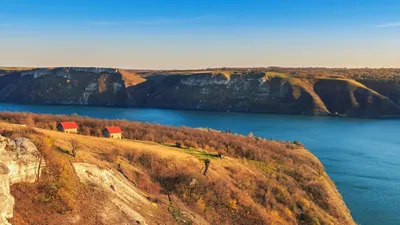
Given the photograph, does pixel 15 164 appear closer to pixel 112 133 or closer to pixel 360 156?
pixel 112 133

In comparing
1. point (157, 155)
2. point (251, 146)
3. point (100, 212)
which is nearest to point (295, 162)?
point (251, 146)

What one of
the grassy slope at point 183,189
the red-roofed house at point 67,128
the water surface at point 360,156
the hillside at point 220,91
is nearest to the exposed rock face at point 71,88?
the hillside at point 220,91

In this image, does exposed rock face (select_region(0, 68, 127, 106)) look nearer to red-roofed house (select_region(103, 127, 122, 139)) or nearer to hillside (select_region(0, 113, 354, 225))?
red-roofed house (select_region(103, 127, 122, 139))

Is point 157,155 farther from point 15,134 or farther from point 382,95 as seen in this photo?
point 382,95

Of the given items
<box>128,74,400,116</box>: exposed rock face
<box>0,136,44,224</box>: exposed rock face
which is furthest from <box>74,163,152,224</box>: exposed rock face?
<box>128,74,400,116</box>: exposed rock face

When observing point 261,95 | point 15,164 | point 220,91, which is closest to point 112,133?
point 15,164
